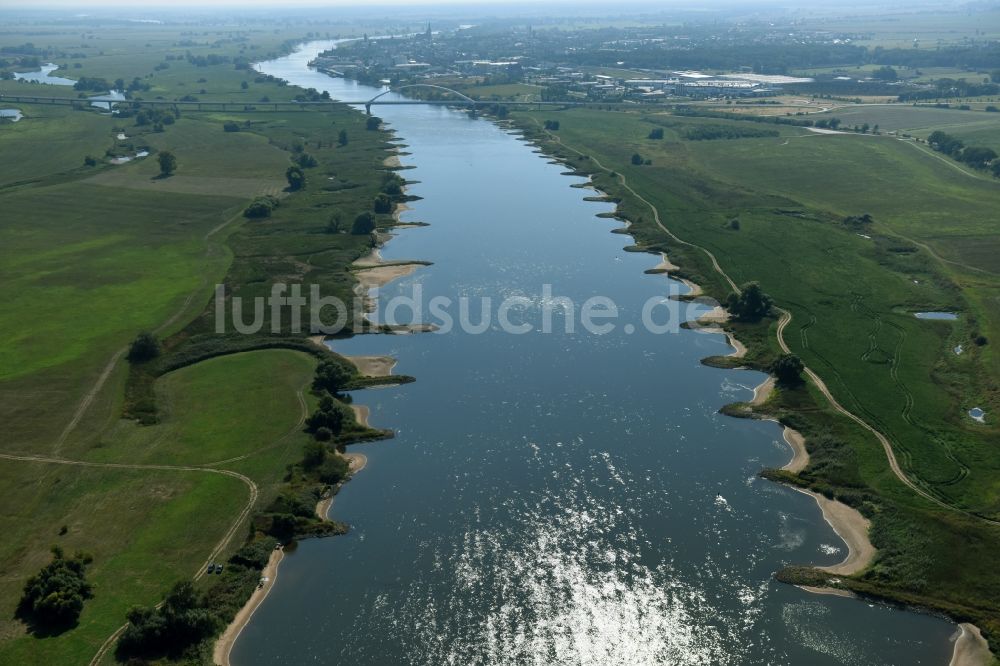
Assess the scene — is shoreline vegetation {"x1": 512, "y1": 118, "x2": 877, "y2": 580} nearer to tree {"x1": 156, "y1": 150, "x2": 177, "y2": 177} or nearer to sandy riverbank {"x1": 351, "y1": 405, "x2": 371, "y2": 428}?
sandy riverbank {"x1": 351, "y1": 405, "x2": 371, "y2": 428}

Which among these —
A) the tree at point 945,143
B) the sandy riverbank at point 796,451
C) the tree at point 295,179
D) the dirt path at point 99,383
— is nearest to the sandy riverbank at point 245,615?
the dirt path at point 99,383

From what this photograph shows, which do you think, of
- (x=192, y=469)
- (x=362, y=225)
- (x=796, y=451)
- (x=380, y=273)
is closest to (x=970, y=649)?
(x=796, y=451)

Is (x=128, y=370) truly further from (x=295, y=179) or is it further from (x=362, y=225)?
(x=295, y=179)

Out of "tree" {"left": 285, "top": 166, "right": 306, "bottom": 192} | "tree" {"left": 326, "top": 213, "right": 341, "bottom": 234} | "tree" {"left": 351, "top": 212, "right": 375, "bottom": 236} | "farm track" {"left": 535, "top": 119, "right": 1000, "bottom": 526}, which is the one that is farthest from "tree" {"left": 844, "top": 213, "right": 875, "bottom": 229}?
"tree" {"left": 285, "top": 166, "right": 306, "bottom": 192}

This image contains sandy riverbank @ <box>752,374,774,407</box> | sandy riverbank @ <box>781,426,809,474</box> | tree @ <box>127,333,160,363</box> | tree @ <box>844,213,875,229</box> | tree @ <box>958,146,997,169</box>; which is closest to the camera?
sandy riverbank @ <box>781,426,809,474</box>

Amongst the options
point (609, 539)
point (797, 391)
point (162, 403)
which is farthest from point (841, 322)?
point (162, 403)

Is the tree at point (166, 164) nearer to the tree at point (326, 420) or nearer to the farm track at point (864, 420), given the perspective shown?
the farm track at point (864, 420)
